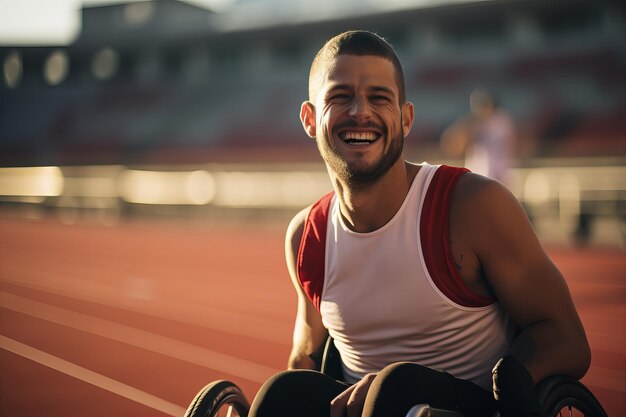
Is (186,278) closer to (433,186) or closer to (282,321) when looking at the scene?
(282,321)

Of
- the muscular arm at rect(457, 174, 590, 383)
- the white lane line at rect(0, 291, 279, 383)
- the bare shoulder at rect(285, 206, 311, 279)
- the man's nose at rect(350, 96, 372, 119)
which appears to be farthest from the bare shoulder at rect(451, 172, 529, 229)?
the white lane line at rect(0, 291, 279, 383)

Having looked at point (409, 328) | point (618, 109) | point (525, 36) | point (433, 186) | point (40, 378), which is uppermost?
point (525, 36)

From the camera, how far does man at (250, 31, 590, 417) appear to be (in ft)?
6.10

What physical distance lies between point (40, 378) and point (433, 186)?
3563 millimetres

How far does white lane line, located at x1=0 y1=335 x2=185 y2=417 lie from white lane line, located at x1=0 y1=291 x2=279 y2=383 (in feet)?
1.98

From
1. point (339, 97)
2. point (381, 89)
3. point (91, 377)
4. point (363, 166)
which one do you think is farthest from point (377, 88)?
point (91, 377)

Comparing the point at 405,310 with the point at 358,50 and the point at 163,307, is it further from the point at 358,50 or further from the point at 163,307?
the point at 163,307

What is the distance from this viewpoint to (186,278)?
30.8 ft

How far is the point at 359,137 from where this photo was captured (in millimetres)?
2025

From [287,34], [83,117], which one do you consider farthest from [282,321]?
[83,117]

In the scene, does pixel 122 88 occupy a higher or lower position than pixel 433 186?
higher

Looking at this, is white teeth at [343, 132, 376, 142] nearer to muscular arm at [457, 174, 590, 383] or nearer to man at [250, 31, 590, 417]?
man at [250, 31, 590, 417]

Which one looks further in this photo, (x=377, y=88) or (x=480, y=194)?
(x=377, y=88)

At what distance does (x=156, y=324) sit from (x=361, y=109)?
4.82m
